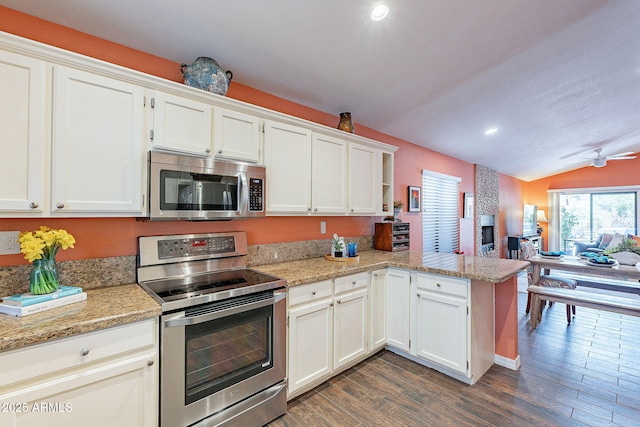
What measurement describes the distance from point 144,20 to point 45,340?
177cm

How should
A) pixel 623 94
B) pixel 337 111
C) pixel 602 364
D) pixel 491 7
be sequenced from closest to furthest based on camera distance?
pixel 491 7 → pixel 602 364 → pixel 337 111 → pixel 623 94

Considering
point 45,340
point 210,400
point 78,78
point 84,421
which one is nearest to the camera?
point 45,340

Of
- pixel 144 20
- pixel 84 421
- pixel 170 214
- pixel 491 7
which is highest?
pixel 491 7

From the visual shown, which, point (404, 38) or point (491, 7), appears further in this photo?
point (404, 38)

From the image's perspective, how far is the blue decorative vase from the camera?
197cm

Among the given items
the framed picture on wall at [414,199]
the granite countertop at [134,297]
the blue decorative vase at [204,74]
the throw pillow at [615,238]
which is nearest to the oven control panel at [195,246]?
the granite countertop at [134,297]

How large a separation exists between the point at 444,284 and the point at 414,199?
2.09 m

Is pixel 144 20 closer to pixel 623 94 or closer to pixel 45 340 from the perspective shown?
pixel 45 340

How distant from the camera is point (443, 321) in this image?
7.88 ft

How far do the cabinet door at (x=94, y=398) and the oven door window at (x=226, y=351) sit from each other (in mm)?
189

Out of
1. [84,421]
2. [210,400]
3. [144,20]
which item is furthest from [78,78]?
[210,400]

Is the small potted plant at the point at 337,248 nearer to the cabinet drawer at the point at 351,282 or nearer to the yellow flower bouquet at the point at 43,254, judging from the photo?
the cabinet drawer at the point at 351,282

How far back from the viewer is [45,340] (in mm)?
1153

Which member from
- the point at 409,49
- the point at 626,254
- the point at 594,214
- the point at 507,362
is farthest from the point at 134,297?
the point at 594,214
